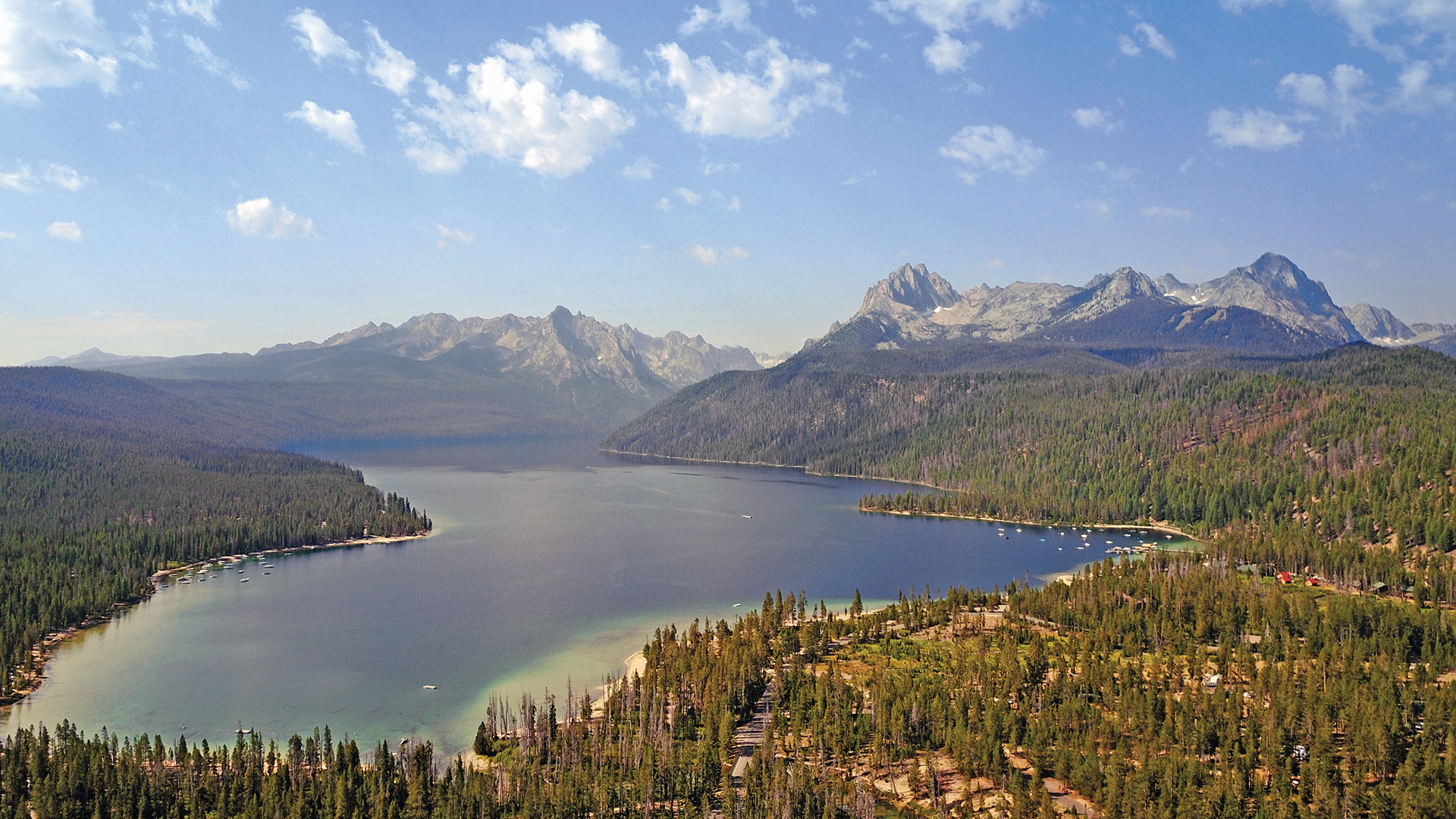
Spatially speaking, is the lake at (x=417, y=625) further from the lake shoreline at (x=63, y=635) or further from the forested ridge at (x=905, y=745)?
the forested ridge at (x=905, y=745)

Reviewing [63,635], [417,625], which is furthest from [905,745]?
[63,635]

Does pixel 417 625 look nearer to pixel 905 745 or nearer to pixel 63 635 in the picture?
pixel 63 635

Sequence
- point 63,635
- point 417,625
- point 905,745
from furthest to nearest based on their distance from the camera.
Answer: point 417,625, point 63,635, point 905,745

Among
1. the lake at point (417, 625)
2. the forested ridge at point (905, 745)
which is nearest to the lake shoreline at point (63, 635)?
the lake at point (417, 625)

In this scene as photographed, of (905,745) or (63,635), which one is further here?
(63,635)

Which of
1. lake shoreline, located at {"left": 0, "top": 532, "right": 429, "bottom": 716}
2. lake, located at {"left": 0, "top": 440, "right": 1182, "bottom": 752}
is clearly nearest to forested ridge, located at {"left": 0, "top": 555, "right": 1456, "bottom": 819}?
lake, located at {"left": 0, "top": 440, "right": 1182, "bottom": 752}

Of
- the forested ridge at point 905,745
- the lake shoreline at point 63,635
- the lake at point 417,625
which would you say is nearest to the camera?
the forested ridge at point 905,745

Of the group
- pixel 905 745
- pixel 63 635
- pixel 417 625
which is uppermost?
pixel 905 745

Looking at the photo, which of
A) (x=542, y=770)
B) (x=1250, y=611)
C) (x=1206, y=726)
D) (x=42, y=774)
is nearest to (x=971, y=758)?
(x=1206, y=726)
